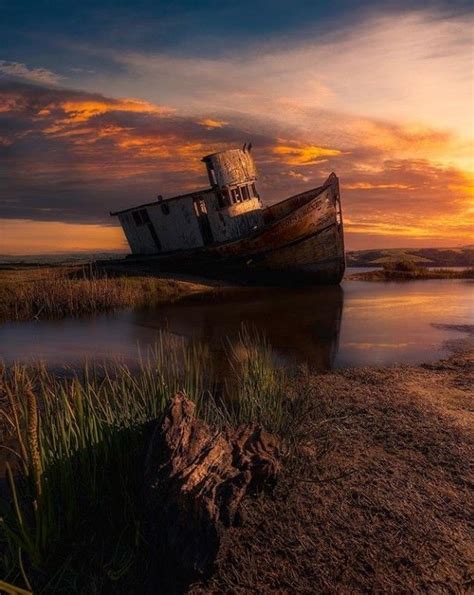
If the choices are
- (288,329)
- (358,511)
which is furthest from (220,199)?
(358,511)

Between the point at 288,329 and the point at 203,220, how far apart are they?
48.6ft

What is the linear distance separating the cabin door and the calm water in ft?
23.8

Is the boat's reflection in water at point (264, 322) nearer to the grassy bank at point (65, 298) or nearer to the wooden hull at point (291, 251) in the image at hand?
the grassy bank at point (65, 298)

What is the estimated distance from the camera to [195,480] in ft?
10.8

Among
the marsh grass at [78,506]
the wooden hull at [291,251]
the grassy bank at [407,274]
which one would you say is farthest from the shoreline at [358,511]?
the grassy bank at [407,274]

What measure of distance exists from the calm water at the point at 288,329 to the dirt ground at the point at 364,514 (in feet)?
12.8

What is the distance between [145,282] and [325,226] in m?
9.12

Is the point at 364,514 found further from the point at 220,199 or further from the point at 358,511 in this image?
the point at 220,199

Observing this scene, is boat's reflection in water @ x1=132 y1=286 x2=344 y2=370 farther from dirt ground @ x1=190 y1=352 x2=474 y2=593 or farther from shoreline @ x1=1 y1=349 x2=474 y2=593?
dirt ground @ x1=190 y1=352 x2=474 y2=593

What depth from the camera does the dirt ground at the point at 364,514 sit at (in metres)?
3.19

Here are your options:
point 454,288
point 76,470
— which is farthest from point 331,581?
point 454,288

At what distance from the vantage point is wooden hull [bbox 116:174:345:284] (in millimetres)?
23016

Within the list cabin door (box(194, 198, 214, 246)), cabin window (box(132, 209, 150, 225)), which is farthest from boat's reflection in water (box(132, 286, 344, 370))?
cabin window (box(132, 209, 150, 225))

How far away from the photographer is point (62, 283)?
17.6 metres
